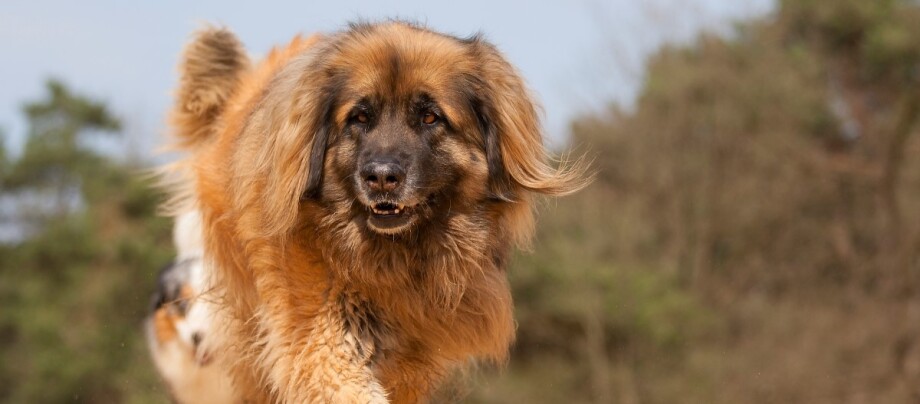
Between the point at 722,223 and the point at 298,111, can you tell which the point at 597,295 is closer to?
the point at 722,223

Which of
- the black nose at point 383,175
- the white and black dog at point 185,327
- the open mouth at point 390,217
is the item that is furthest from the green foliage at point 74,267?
the black nose at point 383,175

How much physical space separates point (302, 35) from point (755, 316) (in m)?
22.1

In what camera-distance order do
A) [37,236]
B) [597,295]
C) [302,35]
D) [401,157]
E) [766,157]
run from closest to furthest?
[401,157] → [302,35] → [597,295] → [766,157] → [37,236]

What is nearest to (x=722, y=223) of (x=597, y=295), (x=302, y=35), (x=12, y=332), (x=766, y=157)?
(x=766, y=157)

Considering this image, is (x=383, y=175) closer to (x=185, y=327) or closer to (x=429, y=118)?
(x=429, y=118)

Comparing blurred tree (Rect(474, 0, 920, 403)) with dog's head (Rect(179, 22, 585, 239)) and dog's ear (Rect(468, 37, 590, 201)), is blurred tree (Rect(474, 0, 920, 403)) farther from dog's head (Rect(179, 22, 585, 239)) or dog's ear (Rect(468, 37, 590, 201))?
dog's head (Rect(179, 22, 585, 239))

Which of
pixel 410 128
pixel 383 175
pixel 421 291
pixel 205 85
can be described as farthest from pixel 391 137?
pixel 205 85

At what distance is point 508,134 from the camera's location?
234 inches

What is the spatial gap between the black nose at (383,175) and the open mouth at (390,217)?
126 millimetres

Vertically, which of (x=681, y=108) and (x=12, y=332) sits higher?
(x=681, y=108)

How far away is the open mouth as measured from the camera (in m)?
5.54

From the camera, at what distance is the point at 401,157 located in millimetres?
5414

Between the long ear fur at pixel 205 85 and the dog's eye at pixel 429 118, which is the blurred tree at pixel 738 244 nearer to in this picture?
the long ear fur at pixel 205 85

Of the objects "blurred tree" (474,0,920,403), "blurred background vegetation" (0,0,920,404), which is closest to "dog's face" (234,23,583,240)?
"blurred background vegetation" (0,0,920,404)
